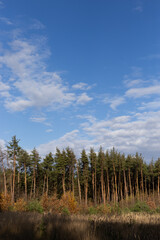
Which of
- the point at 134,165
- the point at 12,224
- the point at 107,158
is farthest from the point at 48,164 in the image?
the point at 12,224

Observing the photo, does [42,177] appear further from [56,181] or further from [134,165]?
[134,165]

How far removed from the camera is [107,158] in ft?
249

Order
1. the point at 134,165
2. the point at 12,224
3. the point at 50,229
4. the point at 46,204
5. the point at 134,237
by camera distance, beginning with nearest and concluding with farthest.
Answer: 1. the point at 134,237
2. the point at 50,229
3. the point at 12,224
4. the point at 46,204
5. the point at 134,165

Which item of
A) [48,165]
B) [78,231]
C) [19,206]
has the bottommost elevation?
[19,206]

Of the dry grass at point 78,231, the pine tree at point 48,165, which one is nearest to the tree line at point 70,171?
the pine tree at point 48,165

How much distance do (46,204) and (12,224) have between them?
2149 centimetres

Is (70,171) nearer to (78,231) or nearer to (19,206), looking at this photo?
(19,206)

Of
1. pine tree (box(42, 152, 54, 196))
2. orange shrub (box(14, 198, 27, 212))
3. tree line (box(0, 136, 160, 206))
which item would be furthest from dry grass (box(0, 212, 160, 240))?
pine tree (box(42, 152, 54, 196))

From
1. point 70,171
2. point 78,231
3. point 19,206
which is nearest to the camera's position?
point 78,231

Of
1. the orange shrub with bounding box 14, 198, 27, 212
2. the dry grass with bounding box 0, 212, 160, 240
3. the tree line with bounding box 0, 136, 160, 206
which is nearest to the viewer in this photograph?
the dry grass with bounding box 0, 212, 160, 240

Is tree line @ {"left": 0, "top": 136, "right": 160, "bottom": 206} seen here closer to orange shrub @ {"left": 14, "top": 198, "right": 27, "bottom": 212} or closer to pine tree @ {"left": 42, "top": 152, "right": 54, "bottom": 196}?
pine tree @ {"left": 42, "top": 152, "right": 54, "bottom": 196}

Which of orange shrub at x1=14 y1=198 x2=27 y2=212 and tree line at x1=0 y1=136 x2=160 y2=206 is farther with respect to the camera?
tree line at x1=0 y1=136 x2=160 y2=206

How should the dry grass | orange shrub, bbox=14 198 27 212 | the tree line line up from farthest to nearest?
the tree line → orange shrub, bbox=14 198 27 212 → the dry grass

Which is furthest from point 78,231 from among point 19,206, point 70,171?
point 70,171
